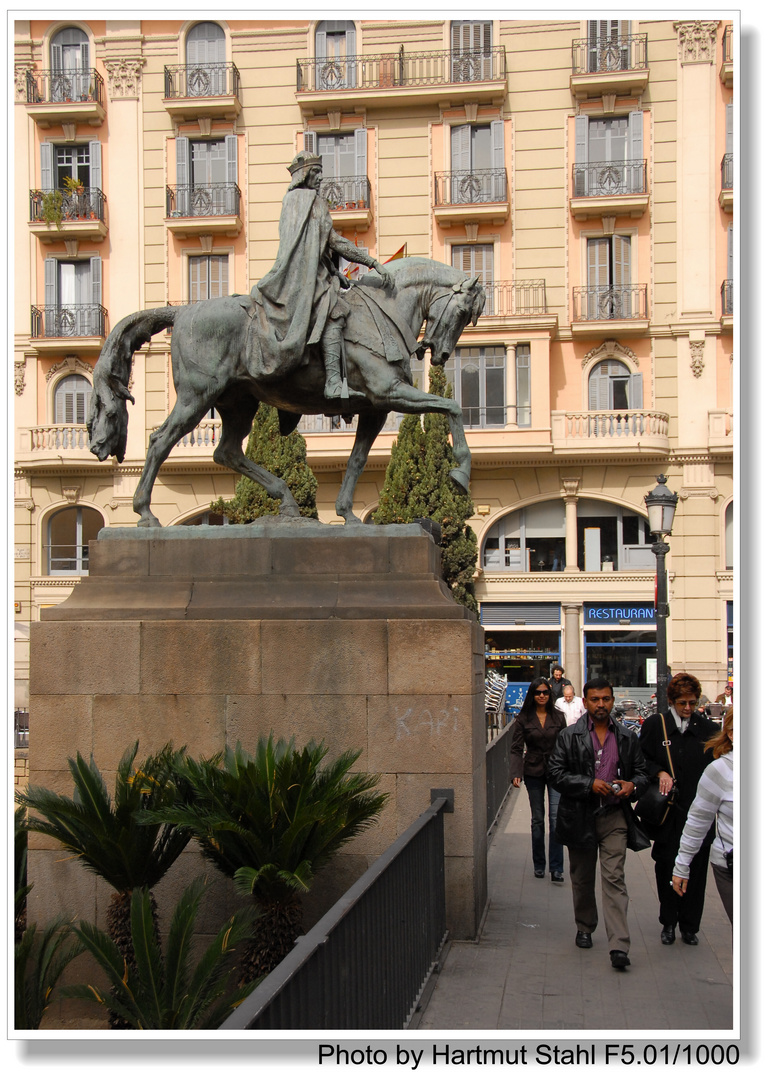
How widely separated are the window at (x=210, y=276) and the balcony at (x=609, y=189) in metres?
10.6

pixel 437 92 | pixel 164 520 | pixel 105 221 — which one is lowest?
pixel 164 520

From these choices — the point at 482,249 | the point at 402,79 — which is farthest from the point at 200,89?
the point at 482,249

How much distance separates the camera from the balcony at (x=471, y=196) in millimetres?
32562

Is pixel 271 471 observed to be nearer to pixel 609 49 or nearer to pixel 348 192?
pixel 348 192

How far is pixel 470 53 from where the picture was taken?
107 ft

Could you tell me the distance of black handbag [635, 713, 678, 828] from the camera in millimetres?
7668

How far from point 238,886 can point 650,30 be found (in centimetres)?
3199

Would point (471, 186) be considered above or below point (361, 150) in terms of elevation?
below

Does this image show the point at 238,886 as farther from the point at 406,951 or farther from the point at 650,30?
the point at 650,30

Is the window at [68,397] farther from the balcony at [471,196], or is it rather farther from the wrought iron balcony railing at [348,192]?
the balcony at [471,196]

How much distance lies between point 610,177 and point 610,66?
3.11 meters

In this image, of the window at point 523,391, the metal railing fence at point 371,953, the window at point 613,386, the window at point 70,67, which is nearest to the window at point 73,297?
the window at point 70,67

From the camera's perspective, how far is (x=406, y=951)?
5668 millimetres
